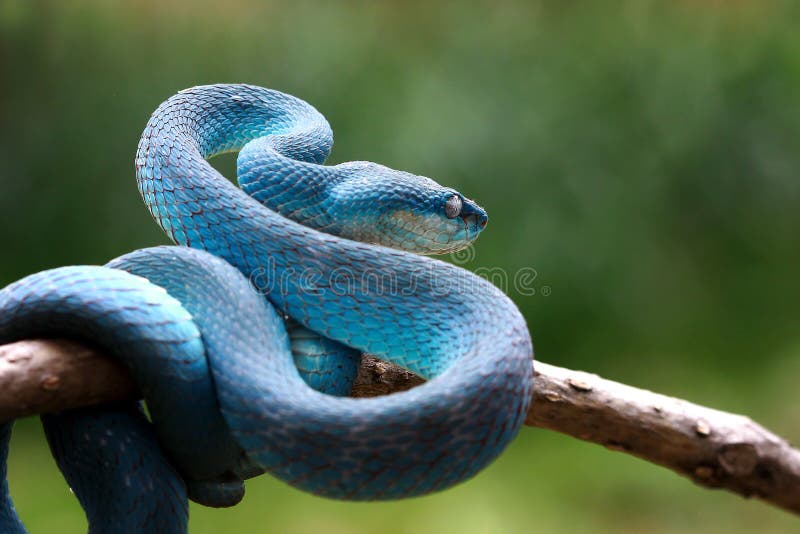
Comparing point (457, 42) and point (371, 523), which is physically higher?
point (457, 42)

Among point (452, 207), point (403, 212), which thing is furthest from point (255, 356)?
point (452, 207)


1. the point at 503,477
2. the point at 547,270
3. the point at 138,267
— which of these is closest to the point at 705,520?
the point at 503,477

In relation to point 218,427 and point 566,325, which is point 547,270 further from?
point 218,427

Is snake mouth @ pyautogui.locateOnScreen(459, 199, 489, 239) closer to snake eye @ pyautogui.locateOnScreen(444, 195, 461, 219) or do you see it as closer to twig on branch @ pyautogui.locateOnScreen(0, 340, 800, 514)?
snake eye @ pyautogui.locateOnScreen(444, 195, 461, 219)

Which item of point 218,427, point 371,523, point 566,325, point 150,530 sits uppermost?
point 218,427

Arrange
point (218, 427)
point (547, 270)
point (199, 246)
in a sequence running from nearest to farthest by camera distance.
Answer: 1. point (218, 427)
2. point (199, 246)
3. point (547, 270)

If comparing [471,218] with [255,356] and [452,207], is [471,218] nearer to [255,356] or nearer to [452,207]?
[452,207]

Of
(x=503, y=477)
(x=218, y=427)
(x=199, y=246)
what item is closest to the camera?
(x=218, y=427)

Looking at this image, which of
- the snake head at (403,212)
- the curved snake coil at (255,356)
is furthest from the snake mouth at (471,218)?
the curved snake coil at (255,356)
